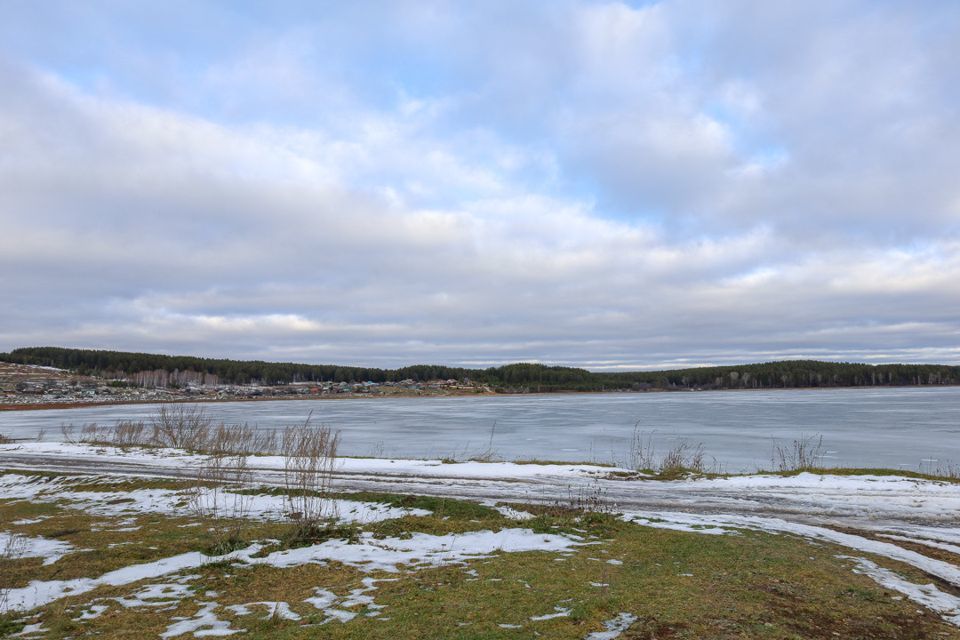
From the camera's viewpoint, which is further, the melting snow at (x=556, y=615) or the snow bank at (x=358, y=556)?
the snow bank at (x=358, y=556)

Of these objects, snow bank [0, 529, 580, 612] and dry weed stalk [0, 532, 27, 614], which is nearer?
dry weed stalk [0, 532, 27, 614]

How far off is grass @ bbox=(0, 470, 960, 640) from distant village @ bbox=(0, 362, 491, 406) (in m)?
119

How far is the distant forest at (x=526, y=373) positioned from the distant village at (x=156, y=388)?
20.0ft

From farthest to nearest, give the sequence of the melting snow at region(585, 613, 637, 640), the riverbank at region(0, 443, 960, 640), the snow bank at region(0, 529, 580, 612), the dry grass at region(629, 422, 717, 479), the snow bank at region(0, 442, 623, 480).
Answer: the snow bank at region(0, 442, 623, 480) → the dry grass at region(629, 422, 717, 479) → the snow bank at region(0, 529, 580, 612) → the riverbank at region(0, 443, 960, 640) → the melting snow at region(585, 613, 637, 640)

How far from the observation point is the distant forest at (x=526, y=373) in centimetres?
16350

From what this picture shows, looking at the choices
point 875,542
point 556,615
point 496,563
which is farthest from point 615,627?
point 875,542

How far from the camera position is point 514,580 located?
7.53 m

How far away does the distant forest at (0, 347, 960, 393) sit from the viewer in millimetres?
163500

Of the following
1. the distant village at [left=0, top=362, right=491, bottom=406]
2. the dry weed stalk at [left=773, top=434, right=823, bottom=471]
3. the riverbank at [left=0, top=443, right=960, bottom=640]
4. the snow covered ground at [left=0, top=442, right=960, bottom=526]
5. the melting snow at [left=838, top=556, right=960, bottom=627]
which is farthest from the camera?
the distant village at [left=0, top=362, right=491, bottom=406]

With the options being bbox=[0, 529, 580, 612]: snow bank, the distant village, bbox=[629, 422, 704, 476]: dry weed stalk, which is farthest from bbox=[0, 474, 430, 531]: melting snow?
the distant village

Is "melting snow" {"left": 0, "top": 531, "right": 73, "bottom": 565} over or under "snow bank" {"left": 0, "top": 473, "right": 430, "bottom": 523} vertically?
over

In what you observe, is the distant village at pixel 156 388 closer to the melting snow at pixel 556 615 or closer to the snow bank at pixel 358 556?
the snow bank at pixel 358 556

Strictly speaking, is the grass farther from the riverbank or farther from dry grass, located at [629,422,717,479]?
dry grass, located at [629,422,717,479]

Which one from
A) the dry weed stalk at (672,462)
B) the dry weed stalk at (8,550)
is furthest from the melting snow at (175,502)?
the dry weed stalk at (672,462)
